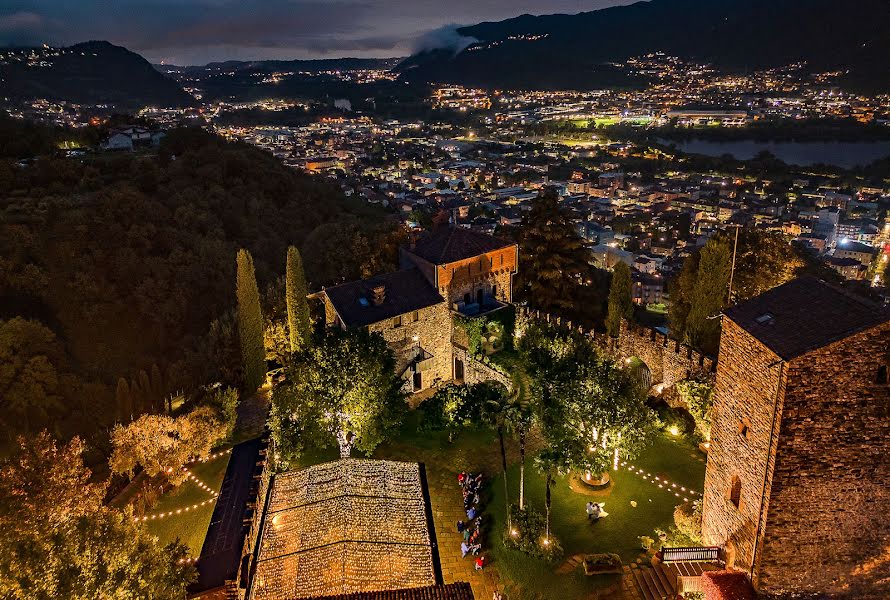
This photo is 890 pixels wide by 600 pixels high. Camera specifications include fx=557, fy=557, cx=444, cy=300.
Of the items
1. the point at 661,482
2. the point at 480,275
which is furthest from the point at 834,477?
the point at 480,275

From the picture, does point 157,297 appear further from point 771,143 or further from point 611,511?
point 771,143

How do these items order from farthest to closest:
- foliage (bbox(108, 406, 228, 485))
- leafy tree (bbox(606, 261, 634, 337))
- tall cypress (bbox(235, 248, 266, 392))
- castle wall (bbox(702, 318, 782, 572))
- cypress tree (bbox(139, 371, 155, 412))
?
A: leafy tree (bbox(606, 261, 634, 337)), cypress tree (bbox(139, 371, 155, 412)), tall cypress (bbox(235, 248, 266, 392)), foliage (bbox(108, 406, 228, 485)), castle wall (bbox(702, 318, 782, 572))

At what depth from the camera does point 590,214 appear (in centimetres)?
8081

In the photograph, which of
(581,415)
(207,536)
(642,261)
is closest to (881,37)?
(642,261)

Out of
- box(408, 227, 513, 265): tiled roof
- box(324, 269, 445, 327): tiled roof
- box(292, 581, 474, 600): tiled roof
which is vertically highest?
box(408, 227, 513, 265): tiled roof

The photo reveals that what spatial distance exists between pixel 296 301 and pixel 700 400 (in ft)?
62.2

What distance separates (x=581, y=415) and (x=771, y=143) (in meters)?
131

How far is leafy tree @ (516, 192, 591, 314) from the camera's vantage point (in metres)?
32.8

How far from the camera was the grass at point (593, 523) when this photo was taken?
16.2m

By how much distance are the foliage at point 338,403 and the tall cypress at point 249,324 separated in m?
7.41

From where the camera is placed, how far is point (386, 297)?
2703 centimetres

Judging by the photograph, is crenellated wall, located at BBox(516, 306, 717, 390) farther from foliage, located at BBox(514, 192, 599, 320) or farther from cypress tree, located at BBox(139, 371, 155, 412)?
cypress tree, located at BBox(139, 371, 155, 412)

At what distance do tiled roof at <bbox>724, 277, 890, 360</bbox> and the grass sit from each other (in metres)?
8.34

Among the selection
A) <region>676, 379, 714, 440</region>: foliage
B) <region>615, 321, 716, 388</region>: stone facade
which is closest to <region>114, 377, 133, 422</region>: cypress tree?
<region>615, 321, 716, 388</region>: stone facade
